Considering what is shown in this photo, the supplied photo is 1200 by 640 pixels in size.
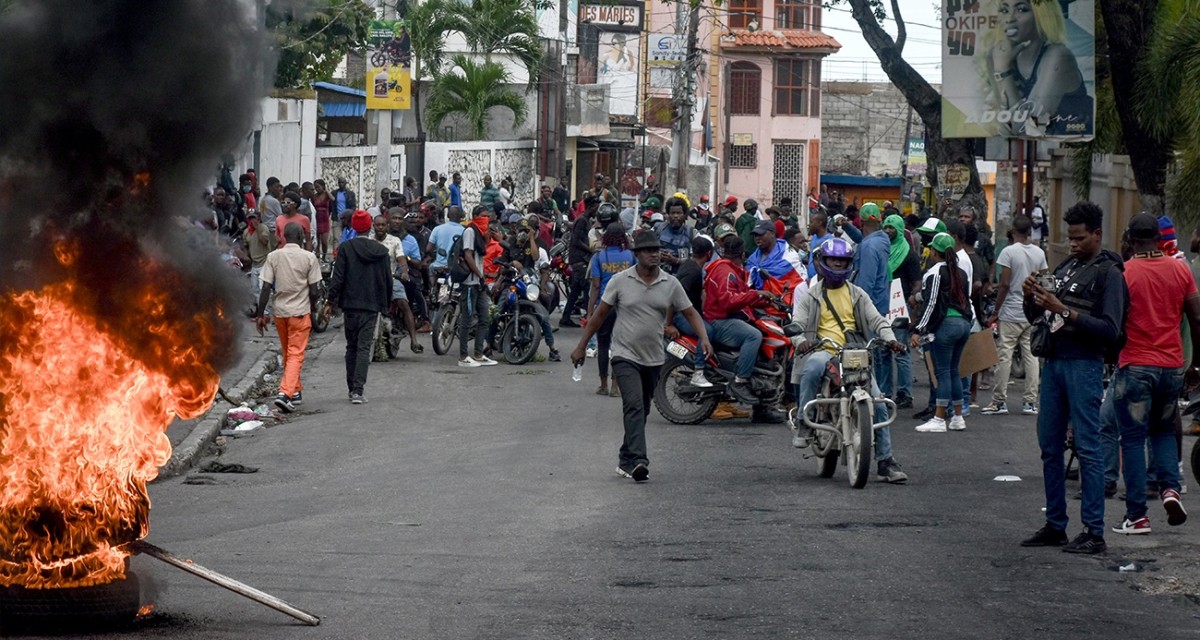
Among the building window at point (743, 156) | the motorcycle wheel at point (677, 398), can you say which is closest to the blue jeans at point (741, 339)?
the motorcycle wheel at point (677, 398)

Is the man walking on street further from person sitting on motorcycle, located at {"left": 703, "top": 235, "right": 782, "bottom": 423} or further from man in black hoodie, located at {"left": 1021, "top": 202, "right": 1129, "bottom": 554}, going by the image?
man in black hoodie, located at {"left": 1021, "top": 202, "right": 1129, "bottom": 554}

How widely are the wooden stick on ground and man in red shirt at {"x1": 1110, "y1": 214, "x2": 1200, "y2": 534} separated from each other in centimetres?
501

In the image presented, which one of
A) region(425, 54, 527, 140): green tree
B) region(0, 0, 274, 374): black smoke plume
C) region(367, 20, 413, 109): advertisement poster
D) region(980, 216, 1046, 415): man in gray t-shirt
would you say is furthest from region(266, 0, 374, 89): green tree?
region(0, 0, 274, 374): black smoke plume

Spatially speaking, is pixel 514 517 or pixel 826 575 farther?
pixel 514 517

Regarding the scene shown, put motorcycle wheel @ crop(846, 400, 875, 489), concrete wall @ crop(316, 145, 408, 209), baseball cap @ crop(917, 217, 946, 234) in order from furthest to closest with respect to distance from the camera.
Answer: concrete wall @ crop(316, 145, 408, 209)
baseball cap @ crop(917, 217, 946, 234)
motorcycle wheel @ crop(846, 400, 875, 489)

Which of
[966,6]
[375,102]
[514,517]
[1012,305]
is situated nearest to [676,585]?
[514,517]

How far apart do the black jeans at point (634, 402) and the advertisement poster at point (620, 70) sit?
51.9m

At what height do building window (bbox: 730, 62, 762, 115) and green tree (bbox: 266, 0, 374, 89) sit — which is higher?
building window (bbox: 730, 62, 762, 115)

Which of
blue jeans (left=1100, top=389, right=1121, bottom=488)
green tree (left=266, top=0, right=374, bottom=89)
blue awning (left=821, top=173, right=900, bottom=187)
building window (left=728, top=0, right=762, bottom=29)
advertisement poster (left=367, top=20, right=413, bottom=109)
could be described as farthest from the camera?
blue awning (left=821, top=173, right=900, bottom=187)

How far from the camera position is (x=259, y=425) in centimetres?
1461

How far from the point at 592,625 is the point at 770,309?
818 cm

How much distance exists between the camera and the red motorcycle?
48.2 feet

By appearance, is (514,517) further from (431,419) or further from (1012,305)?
(1012,305)

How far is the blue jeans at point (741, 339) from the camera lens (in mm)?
14641
